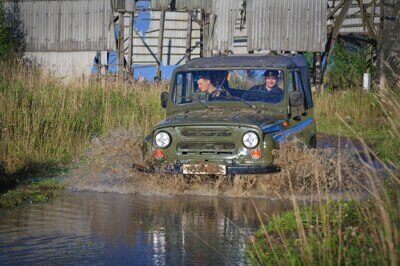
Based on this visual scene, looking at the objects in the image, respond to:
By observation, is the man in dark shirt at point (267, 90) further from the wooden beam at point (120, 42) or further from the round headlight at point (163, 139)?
the wooden beam at point (120, 42)

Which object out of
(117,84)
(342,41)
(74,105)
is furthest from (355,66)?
(74,105)

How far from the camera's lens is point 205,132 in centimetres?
1183

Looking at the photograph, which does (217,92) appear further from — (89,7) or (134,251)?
(89,7)

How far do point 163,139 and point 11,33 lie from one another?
23580mm

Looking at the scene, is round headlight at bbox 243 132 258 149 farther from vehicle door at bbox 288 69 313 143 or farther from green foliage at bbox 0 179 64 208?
green foliage at bbox 0 179 64 208

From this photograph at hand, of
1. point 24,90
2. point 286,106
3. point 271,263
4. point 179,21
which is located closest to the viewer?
point 271,263

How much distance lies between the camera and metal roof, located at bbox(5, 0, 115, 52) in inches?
1347

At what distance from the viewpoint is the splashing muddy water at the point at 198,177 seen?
11.9 m

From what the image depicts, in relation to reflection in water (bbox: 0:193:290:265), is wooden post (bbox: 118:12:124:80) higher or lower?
higher

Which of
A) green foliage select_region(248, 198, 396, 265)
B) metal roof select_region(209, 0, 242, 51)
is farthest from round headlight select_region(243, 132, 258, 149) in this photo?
metal roof select_region(209, 0, 242, 51)

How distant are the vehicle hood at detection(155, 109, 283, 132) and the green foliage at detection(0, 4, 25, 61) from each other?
19.7 meters

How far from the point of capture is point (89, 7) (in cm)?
3447

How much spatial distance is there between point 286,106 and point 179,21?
25.4 m

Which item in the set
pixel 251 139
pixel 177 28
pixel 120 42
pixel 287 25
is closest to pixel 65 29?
pixel 120 42
